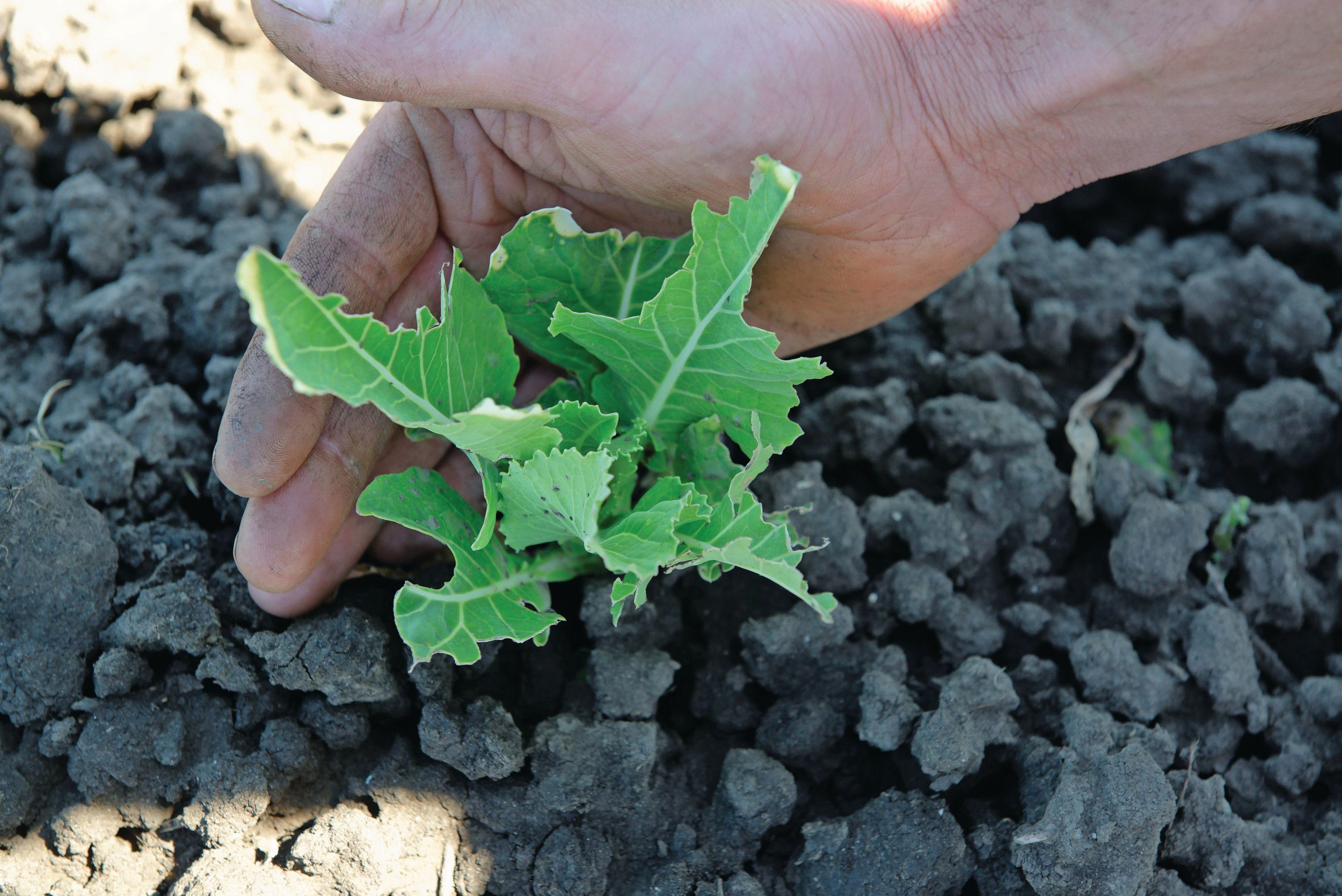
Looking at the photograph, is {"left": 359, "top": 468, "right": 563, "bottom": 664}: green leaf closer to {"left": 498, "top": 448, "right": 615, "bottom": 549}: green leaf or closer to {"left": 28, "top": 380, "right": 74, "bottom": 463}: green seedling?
{"left": 498, "top": 448, "right": 615, "bottom": 549}: green leaf

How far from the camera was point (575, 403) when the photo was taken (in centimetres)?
160

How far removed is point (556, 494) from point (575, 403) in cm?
17

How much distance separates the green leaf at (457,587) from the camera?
1529 millimetres

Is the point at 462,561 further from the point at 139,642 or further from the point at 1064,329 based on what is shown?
the point at 1064,329

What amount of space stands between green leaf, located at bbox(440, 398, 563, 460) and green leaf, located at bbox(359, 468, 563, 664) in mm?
146

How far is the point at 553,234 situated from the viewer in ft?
5.72

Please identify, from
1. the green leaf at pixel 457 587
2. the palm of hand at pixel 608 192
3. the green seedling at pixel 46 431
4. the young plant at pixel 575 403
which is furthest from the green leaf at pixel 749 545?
the green seedling at pixel 46 431

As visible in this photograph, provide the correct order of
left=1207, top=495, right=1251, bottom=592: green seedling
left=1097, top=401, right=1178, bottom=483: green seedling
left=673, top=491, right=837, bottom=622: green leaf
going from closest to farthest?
left=673, top=491, right=837, bottom=622: green leaf, left=1207, top=495, right=1251, bottom=592: green seedling, left=1097, top=401, right=1178, bottom=483: green seedling

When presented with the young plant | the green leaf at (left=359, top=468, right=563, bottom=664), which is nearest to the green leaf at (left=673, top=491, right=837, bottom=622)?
the young plant

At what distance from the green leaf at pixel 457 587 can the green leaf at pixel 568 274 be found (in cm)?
35

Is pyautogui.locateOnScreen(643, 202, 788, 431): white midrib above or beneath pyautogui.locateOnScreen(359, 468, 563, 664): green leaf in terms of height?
above

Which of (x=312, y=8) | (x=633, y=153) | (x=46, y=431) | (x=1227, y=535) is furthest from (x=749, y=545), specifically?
(x=46, y=431)

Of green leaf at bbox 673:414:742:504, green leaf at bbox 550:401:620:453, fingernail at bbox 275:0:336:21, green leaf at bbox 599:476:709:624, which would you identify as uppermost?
fingernail at bbox 275:0:336:21

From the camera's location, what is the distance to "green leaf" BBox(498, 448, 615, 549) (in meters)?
1.44
